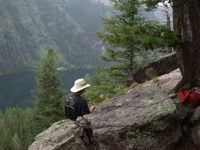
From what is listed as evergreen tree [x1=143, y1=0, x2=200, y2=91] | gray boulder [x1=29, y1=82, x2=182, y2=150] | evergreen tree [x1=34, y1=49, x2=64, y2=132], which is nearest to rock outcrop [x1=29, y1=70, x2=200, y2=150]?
gray boulder [x1=29, y1=82, x2=182, y2=150]

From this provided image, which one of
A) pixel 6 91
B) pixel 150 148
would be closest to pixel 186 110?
pixel 150 148

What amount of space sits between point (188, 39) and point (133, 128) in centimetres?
385

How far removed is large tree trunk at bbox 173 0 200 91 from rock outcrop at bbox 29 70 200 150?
4.12 ft

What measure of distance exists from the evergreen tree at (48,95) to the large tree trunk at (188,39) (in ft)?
93.0

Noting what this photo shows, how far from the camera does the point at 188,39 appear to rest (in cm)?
909

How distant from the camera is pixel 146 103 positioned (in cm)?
832

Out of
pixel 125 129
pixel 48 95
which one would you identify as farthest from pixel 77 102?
pixel 48 95

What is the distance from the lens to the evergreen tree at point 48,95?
119 feet

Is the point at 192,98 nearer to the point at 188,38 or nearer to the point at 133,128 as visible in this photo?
the point at 188,38

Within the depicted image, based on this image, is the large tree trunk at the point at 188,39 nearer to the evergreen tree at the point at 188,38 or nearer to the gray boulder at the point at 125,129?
the evergreen tree at the point at 188,38

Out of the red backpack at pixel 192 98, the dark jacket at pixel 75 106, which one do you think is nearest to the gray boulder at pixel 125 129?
the dark jacket at pixel 75 106

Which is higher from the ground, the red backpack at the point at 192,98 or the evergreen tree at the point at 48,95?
the red backpack at the point at 192,98

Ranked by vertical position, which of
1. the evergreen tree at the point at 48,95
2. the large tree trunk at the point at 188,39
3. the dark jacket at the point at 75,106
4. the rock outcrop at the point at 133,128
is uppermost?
the large tree trunk at the point at 188,39

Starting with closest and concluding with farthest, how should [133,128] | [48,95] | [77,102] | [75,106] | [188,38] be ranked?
[133,128] → [77,102] → [75,106] → [188,38] → [48,95]
